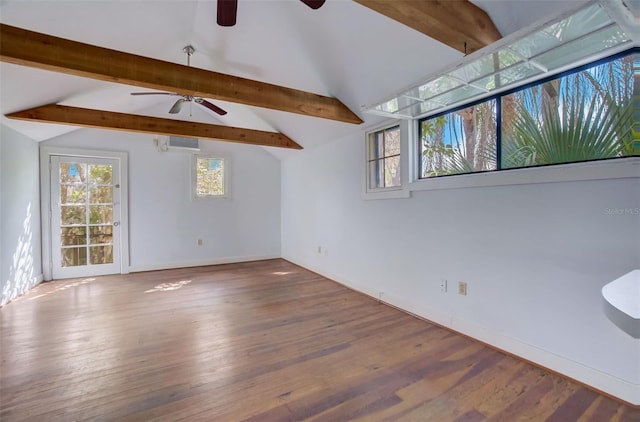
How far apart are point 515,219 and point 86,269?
6064 mm

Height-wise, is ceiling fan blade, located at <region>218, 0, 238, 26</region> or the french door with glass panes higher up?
ceiling fan blade, located at <region>218, 0, 238, 26</region>

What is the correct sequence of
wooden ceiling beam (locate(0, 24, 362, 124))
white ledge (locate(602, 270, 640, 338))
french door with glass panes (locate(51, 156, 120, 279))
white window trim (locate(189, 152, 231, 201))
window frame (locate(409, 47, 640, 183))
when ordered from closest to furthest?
white ledge (locate(602, 270, 640, 338))
window frame (locate(409, 47, 640, 183))
wooden ceiling beam (locate(0, 24, 362, 124))
french door with glass panes (locate(51, 156, 120, 279))
white window trim (locate(189, 152, 231, 201))

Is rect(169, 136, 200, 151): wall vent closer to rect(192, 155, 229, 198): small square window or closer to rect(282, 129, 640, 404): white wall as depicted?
rect(192, 155, 229, 198): small square window

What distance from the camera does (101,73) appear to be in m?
2.29

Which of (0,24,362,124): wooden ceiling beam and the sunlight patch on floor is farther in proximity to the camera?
the sunlight patch on floor

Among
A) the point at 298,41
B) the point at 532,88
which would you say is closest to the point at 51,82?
the point at 298,41

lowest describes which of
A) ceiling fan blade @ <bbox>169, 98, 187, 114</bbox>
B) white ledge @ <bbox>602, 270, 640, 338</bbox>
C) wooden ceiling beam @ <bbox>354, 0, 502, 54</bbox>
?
white ledge @ <bbox>602, 270, 640, 338</bbox>

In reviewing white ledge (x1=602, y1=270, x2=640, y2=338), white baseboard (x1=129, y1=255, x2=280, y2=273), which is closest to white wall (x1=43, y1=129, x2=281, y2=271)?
white baseboard (x1=129, y1=255, x2=280, y2=273)

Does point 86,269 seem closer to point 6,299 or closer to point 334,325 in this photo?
point 6,299

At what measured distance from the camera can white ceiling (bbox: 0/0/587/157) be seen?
2064mm

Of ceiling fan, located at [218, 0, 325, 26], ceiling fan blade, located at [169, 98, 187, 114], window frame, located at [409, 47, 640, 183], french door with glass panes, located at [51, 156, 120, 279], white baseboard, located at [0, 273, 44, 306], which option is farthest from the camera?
french door with glass panes, located at [51, 156, 120, 279]

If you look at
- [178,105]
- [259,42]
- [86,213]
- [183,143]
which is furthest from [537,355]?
[86,213]

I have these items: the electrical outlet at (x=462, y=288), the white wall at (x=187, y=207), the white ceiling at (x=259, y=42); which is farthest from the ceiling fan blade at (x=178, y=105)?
the electrical outlet at (x=462, y=288)

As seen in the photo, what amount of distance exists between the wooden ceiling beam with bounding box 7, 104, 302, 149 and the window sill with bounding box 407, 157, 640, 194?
3184mm
